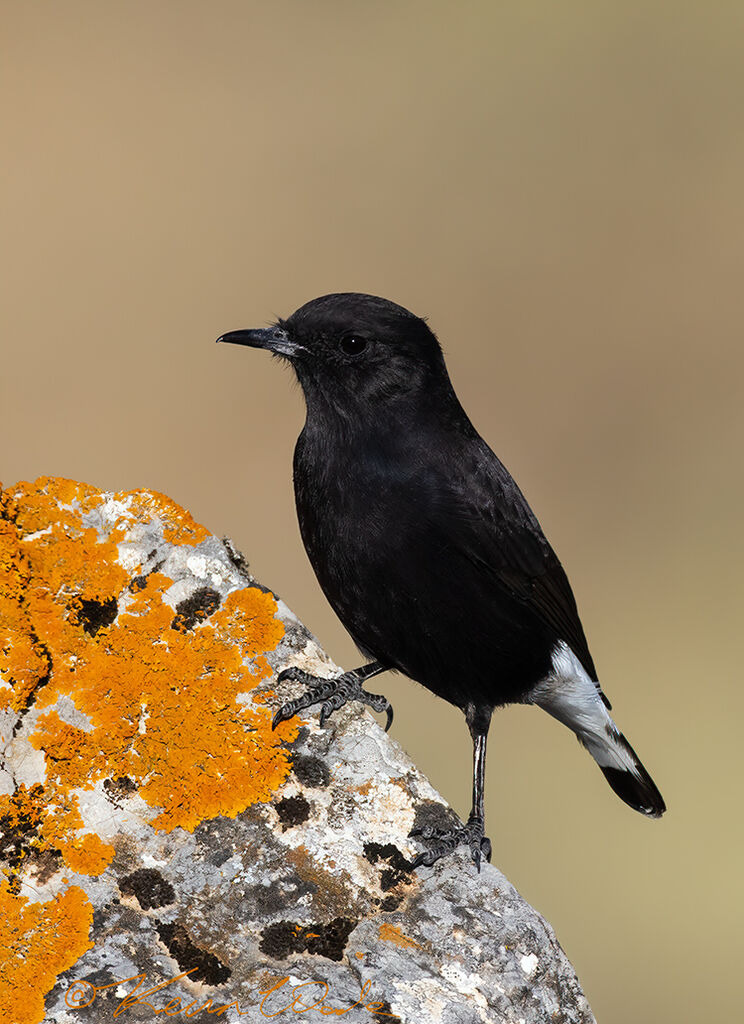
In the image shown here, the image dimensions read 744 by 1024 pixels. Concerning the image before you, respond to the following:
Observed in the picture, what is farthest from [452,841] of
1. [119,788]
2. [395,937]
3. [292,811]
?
[119,788]

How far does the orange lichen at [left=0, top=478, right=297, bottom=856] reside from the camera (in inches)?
150

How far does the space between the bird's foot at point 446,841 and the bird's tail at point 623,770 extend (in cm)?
246

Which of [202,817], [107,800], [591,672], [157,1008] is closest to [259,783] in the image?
[202,817]

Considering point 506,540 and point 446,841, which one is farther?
point 506,540

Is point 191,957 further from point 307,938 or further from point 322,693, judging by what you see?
point 322,693

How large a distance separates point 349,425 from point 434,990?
257cm

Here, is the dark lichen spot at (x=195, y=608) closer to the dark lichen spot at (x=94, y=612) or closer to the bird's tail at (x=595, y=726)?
the dark lichen spot at (x=94, y=612)

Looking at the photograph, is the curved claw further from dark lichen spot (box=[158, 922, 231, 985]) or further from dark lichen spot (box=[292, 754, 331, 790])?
dark lichen spot (box=[158, 922, 231, 985])

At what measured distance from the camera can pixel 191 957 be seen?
131 inches

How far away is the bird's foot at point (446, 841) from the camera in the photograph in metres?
3.68

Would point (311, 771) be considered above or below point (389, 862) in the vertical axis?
above

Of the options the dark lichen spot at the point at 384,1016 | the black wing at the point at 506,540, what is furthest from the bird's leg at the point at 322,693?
the dark lichen spot at the point at 384,1016

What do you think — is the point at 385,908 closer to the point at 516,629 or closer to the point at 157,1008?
the point at 157,1008

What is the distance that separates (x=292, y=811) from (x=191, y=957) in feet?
2.06
